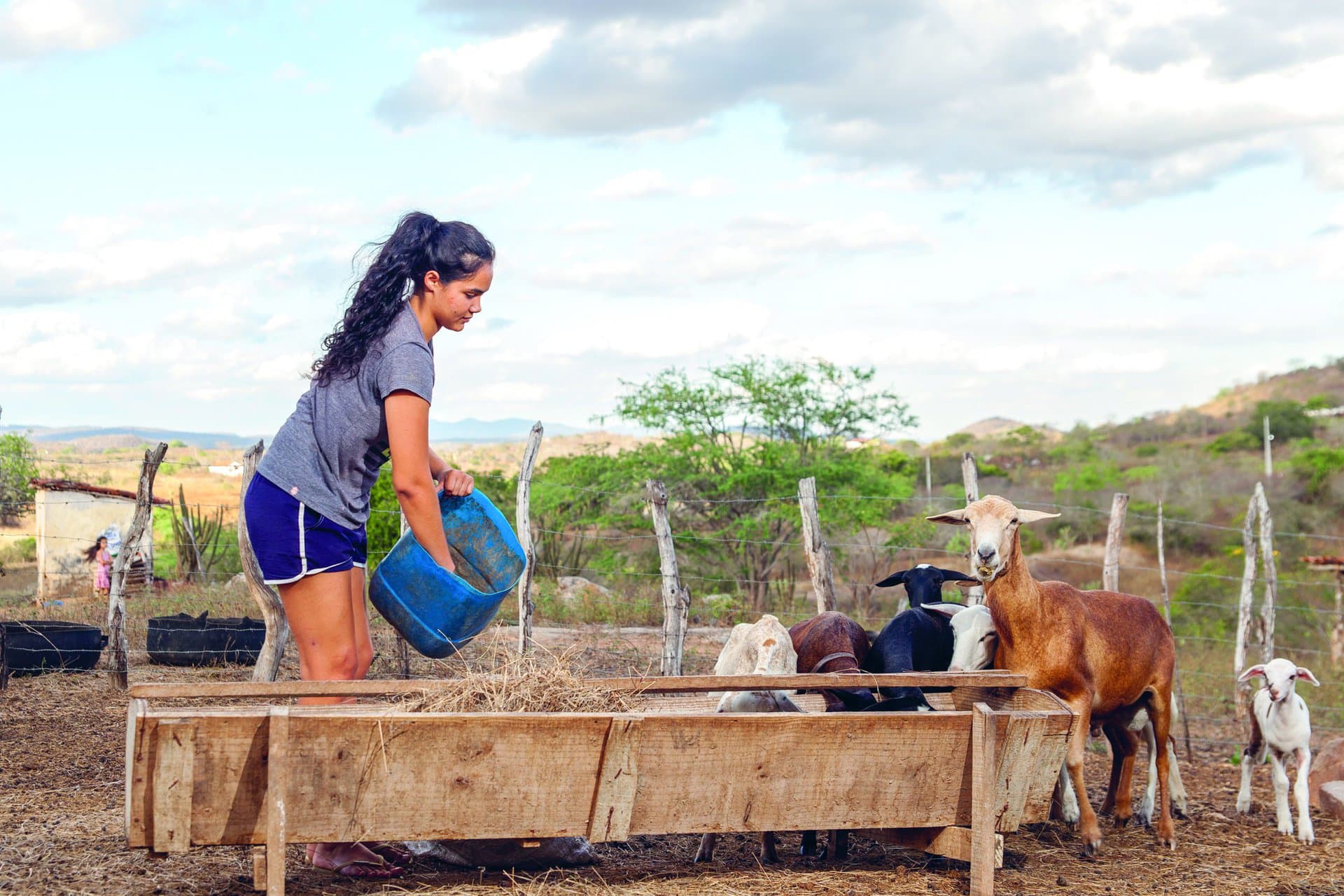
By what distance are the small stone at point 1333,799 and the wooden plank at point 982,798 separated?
3.93 meters

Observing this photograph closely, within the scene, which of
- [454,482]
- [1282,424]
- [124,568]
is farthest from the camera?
[1282,424]

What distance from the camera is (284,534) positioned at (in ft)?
12.4

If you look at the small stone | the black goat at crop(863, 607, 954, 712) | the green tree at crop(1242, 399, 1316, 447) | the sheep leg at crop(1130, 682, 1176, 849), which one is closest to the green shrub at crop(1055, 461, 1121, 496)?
the green tree at crop(1242, 399, 1316, 447)

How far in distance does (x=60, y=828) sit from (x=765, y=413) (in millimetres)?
11583

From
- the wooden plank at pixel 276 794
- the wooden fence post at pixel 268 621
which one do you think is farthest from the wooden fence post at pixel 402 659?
the wooden plank at pixel 276 794

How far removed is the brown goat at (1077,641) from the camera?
18.0ft

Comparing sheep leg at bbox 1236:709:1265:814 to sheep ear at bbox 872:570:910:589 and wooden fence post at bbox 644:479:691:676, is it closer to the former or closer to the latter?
sheep ear at bbox 872:570:910:589

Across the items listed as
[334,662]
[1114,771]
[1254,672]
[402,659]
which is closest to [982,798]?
[334,662]

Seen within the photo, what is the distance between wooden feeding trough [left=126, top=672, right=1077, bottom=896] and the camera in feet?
11.1

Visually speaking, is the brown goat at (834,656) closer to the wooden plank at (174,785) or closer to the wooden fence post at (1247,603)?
the wooden plank at (174,785)

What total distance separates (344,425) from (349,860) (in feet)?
4.91

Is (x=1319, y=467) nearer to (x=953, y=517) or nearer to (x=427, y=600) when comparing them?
(x=953, y=517)

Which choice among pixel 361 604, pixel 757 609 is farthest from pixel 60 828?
pixel 757 609

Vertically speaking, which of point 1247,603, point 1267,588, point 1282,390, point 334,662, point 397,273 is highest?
point 1282,390
